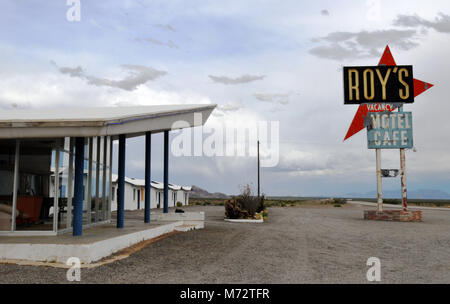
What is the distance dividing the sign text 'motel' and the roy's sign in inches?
38.1

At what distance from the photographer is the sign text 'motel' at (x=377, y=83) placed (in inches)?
957

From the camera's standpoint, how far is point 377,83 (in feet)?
80.0

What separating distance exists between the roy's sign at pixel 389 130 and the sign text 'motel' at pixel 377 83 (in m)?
0.97

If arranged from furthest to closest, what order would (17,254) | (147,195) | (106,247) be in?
(147,195) → (106,247) → (17,254)

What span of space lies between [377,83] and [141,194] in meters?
22.9

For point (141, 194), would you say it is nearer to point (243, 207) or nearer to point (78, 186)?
point (243, 207)

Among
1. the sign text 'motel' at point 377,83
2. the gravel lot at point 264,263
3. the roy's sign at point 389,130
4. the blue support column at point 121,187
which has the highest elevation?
the sign text 'motel' at point 377,83

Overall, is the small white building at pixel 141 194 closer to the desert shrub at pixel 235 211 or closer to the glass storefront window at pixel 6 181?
the desert shrub at pixel 235 211

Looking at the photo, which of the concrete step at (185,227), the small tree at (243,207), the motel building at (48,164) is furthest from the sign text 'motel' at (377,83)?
the motel building at (48,164)
